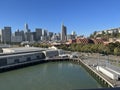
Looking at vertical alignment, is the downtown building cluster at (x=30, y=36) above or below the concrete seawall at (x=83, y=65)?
above

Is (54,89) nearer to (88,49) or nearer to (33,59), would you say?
(33,59)

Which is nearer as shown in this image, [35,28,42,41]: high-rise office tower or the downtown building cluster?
the downtown building cluster

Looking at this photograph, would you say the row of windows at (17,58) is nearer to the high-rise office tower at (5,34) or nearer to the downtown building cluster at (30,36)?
the downtown building cluster at (30,36)

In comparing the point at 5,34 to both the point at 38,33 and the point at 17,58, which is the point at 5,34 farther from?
the point at 17,58

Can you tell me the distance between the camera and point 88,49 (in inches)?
1093

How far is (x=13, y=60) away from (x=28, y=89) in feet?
30.2

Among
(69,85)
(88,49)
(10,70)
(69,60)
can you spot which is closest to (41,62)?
(69,60)

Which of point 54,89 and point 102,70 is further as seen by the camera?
point 102,70

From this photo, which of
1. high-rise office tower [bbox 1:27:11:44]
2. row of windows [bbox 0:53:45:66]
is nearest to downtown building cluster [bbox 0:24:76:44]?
high-rise office tower [bbox 1:27:11:44]

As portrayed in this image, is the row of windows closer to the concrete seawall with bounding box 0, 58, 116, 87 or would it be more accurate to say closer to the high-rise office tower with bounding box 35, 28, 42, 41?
the concrete seawall with bounding box 0, 58, 116, 87

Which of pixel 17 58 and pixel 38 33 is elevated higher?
pixel 38 33

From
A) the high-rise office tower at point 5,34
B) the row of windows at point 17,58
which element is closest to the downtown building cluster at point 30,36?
the high-rise office tower at point 5,34

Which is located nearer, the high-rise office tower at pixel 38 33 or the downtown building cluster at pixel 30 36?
the downtown building cluster at pixel 30 36

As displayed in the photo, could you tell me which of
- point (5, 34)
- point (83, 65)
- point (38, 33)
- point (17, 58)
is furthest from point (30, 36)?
point (83, 65)
